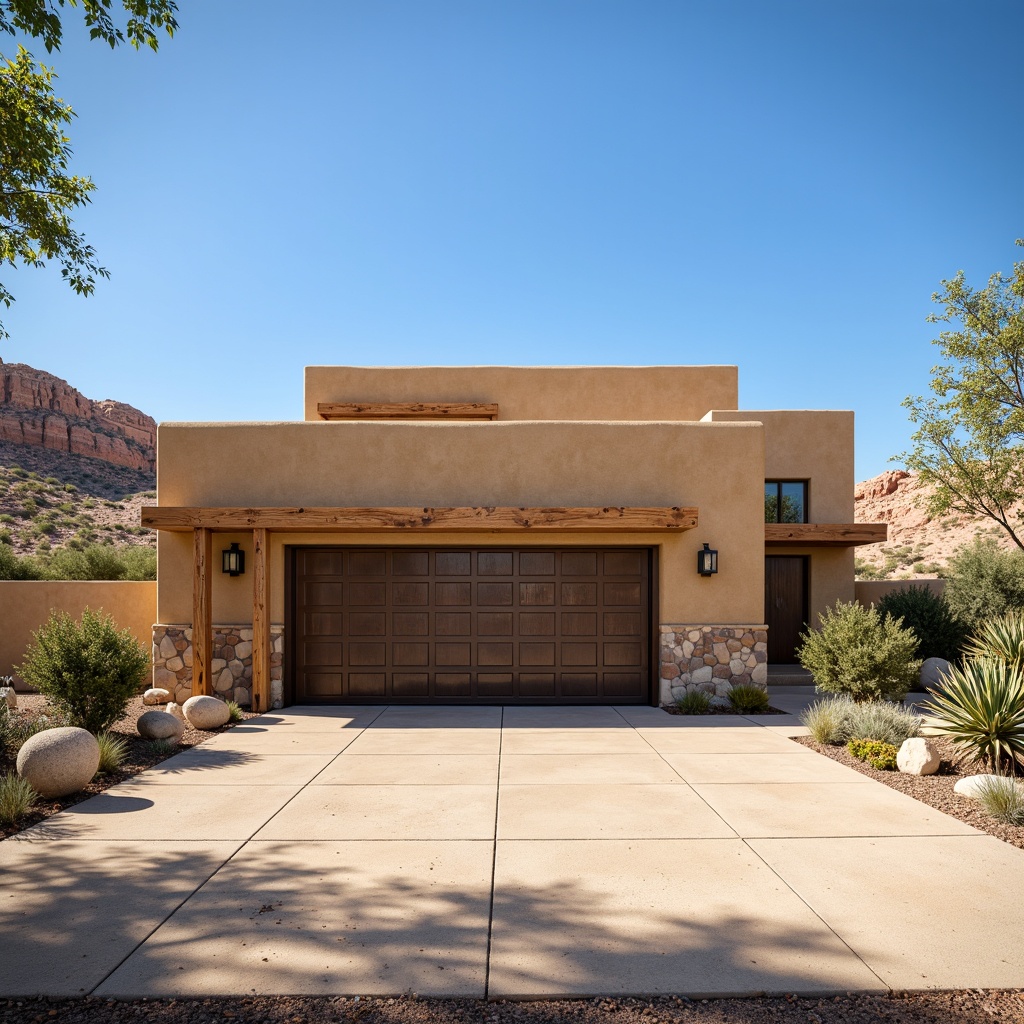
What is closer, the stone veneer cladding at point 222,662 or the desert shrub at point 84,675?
the desert shrub at point 84,675

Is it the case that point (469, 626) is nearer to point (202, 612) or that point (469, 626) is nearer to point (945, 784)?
point (202, 612)

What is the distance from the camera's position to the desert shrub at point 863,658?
368 inches

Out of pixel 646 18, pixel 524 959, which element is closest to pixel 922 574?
pixel 646 18

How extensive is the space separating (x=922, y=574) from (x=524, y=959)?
149 feet

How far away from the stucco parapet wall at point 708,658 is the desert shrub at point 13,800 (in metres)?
8.24

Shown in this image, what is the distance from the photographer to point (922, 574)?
1633 inches

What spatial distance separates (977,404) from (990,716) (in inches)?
526

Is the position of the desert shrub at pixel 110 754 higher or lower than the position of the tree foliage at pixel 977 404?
lower

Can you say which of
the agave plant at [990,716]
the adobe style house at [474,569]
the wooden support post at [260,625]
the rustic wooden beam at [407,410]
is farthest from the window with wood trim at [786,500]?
the wooden support post at [260,625]

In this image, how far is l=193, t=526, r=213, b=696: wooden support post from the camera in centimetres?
1052

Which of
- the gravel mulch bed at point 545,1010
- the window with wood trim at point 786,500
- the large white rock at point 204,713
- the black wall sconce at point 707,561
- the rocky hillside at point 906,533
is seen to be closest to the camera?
the gravel mulch bed at point 545,1010

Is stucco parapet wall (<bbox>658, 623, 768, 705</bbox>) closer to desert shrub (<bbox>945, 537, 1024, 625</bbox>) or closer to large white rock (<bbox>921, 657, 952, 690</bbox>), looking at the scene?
large white rock (<bbox>921, 657, 952, 690</bbox>)

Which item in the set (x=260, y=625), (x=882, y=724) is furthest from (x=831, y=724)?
(x=260, y=625)

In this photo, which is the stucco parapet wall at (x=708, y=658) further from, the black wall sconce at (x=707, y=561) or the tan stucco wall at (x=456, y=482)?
the black wall sconce at (x=707, y=561)
